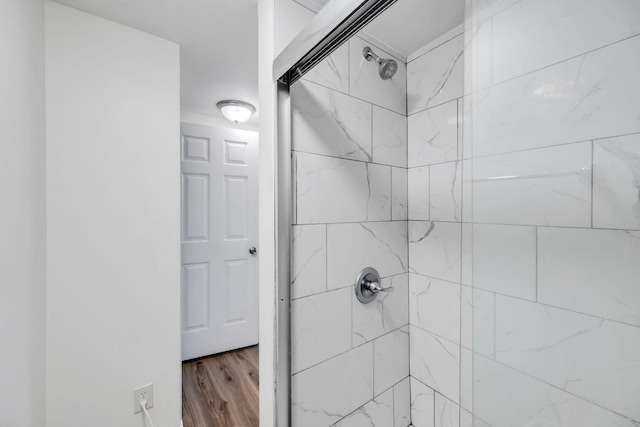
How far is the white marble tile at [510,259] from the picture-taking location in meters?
0.49

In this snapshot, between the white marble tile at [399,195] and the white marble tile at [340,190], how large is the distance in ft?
0.10

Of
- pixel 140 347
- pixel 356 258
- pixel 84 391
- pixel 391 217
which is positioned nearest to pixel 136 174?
pixel 140 347

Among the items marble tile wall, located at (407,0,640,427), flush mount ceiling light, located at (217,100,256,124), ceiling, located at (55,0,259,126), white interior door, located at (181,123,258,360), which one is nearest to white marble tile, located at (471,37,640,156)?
marble tile wall, located at (407,0,640,427)

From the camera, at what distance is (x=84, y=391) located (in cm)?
112

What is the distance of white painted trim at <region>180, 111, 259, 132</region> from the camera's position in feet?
7.34

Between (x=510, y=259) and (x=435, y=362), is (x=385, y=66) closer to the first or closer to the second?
(x=510, y=259)

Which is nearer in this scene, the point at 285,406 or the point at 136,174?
the point at 285,406

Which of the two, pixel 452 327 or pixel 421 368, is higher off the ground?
pixel 452 327

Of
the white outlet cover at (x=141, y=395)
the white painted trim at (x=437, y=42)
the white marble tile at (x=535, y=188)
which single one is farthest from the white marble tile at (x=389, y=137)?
the white outlet cover at (x=141, y=395)

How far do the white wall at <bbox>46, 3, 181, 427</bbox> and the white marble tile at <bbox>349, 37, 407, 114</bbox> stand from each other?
0.92 meters

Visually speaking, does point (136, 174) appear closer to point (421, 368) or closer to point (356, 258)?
point (356, 258)

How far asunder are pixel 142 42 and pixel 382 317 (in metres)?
1.74

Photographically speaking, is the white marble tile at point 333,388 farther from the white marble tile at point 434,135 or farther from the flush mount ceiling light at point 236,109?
the flush mount ceiling light at point 236,109

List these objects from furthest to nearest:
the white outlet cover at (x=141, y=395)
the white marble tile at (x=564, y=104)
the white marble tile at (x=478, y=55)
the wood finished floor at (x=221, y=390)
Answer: the wood finished floor at (x=221, y=390) → the white outlet cover at (x=141, y=395) → the white marble tile at (x=478, y=55) → the white marble tile at (x=564, y=104)
